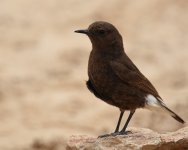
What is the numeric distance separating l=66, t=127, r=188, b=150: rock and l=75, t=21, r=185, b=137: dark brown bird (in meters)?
0.22

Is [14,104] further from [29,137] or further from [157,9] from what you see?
[157,9]

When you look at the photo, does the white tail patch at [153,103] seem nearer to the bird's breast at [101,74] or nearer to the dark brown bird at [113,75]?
the dark brown bird at [113,75]

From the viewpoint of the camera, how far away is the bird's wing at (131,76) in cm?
1070

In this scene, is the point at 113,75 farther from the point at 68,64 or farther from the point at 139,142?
the point at 68,64

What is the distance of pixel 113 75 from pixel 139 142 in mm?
806

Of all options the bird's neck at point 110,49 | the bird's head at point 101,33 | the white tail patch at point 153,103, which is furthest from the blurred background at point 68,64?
the bird's head at point 101,33

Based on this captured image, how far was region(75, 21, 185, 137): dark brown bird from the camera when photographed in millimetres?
10602

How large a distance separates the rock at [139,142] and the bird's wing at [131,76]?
53 centimetres

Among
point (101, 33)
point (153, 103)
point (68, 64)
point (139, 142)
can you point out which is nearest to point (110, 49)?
point (101, 33)

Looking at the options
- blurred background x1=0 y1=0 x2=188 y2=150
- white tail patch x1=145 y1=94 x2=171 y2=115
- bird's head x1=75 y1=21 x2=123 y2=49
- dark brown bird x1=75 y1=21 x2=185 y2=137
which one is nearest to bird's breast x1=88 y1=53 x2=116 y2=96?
dark brown bird x1=75 y1=21 x2=185 y2=137

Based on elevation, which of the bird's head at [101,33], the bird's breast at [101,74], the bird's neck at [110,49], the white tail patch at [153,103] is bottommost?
the white tail patch at [153,103]

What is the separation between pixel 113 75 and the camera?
1066cm

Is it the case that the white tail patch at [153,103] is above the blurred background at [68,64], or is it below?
below

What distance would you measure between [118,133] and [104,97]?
16.3 inches
